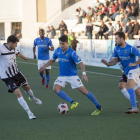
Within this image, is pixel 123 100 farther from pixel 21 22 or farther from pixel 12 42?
pixel 21 22

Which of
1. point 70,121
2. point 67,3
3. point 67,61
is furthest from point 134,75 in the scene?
point 67,3

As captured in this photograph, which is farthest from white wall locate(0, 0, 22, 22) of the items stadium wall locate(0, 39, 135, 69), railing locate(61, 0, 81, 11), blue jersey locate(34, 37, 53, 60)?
blue jersey locate(34, 37, 53, 60)

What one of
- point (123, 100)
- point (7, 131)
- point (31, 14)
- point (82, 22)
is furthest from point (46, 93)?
point (31, 14)

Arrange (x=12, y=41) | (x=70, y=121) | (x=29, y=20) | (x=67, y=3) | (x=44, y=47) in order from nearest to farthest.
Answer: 1. (x=70, y=121)
2. (x=12, y=41)
3. (x=44, y=47)
4. (x=67, y=3)
5. (x=29, y=20)

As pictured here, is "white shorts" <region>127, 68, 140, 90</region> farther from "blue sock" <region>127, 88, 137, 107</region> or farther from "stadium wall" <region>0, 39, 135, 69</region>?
"stadium wall" <region>0, 39, 135, 69</region>

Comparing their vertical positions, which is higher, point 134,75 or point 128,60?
point 128,60

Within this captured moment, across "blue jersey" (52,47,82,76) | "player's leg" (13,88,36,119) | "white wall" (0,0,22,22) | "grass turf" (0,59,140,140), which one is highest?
"white wall" (0,0,22,22)

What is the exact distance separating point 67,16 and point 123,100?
28.9 meters

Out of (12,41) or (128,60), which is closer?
(12,41)

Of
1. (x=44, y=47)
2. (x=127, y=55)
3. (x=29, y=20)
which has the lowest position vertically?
(x=44, y=47)

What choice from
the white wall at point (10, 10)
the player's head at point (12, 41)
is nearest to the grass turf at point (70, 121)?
the player's head at point (12, 41)

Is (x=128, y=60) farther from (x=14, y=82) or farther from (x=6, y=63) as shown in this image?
(x=6, y=63)

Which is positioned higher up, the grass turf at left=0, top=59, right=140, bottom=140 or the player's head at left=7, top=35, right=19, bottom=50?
the player's head at left=7, top=35, right=19, bottom=50

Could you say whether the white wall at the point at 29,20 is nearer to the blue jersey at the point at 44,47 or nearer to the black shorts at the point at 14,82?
the blue jersey at the point at 44,47
